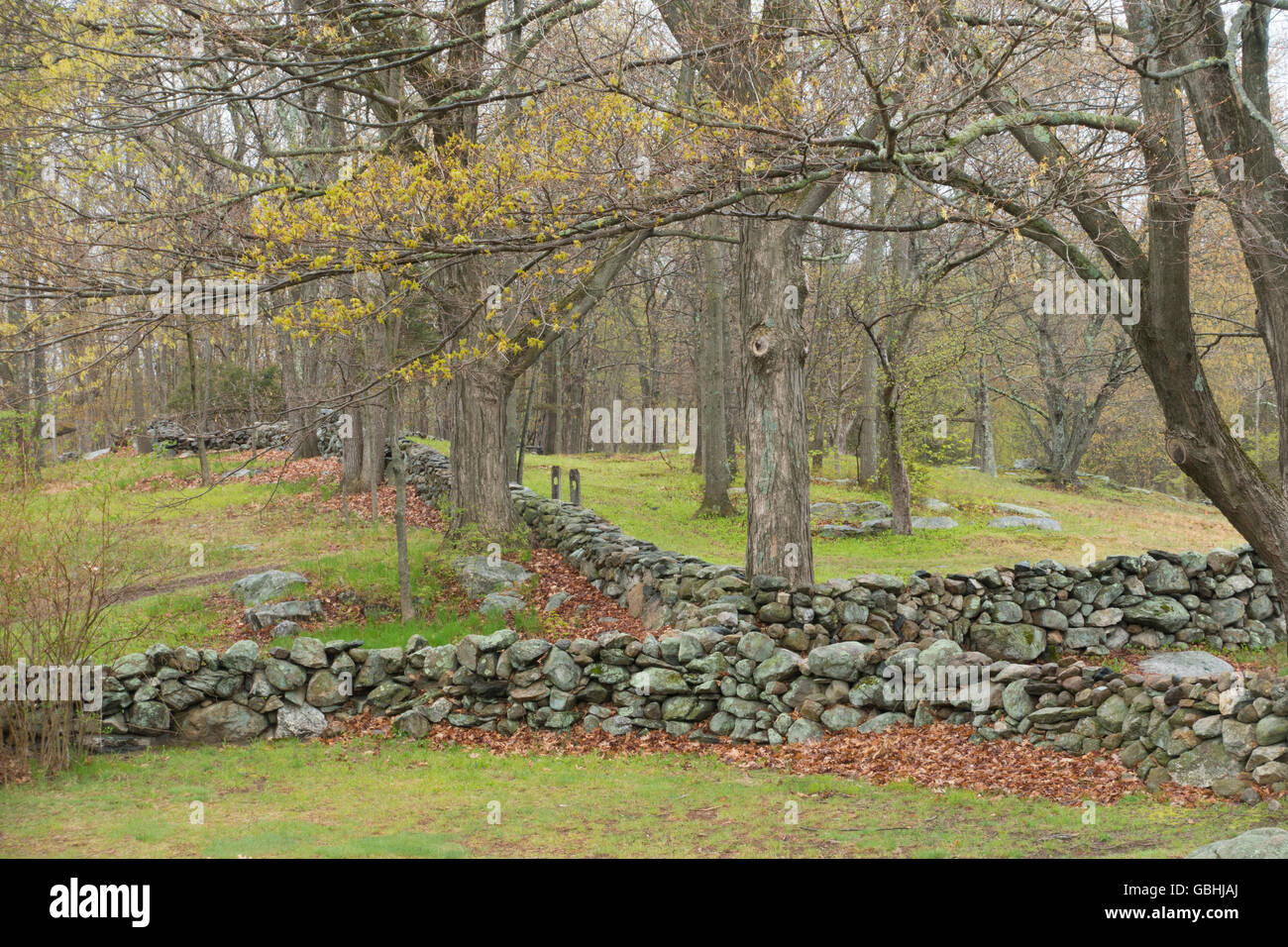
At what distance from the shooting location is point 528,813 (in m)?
6.11

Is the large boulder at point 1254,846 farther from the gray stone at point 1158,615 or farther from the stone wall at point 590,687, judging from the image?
the gray stone at point 1158,615

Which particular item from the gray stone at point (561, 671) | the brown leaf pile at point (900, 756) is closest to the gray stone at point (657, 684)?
the brown leaf pile at point (900, 756)

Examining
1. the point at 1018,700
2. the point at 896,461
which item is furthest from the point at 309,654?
the point at 896,461

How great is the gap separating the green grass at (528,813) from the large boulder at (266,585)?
3.50 meters

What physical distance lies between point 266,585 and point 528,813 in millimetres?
6345

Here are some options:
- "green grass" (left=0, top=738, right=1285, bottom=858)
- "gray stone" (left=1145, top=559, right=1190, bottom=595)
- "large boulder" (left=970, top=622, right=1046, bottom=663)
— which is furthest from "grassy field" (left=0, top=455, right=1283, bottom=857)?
"gray stone" (left=1145, top=559, right=1190, bottom=595)

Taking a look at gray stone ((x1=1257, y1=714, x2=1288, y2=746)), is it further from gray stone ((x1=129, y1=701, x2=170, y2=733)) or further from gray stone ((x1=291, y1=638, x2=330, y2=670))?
gray stone ((x1=129, y1=701, x2=170, y2=733))

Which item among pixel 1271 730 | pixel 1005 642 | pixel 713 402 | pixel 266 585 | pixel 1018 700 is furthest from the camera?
pixel 713 402

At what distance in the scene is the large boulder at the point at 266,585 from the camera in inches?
435

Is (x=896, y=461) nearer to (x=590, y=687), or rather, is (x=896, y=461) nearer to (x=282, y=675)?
(x=590, y=687)

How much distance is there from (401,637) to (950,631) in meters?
5.93

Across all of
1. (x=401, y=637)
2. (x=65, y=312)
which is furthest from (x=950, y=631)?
(x=65, y=312)

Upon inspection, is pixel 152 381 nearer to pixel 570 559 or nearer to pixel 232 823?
pixel 570 559

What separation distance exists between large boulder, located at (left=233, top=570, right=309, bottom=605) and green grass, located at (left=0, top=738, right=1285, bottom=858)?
11.5 ft
